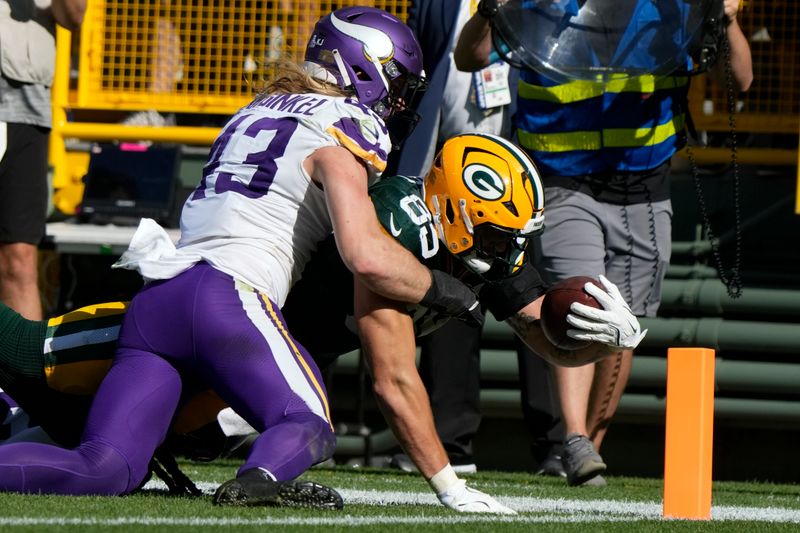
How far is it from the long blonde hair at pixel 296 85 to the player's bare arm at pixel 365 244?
0.48 meters

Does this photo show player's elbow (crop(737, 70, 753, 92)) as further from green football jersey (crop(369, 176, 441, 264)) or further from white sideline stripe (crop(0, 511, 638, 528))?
white sideline stripe (crop(0, 511, 638, 528))

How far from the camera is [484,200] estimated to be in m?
3.89

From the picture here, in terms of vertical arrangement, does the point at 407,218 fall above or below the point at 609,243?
above

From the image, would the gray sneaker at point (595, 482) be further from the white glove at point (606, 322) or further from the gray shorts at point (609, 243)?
the white glove at point (606, 322)

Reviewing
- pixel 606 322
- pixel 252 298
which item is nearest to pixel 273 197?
pixel 252 298

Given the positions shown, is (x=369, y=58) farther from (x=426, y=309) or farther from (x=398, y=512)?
(x=398, y=512)

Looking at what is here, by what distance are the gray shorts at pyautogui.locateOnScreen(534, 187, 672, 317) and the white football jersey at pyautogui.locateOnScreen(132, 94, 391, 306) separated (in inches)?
57.9

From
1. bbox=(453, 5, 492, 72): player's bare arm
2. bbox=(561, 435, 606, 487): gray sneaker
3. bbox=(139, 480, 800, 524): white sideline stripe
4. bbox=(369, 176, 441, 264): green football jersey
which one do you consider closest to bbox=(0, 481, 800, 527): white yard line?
bbox=(139, 480, 800, 524): white sideline stripe

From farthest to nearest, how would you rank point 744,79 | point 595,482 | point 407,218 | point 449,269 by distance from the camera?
point 744,79, point 595,482, point 449,269, point 407,218

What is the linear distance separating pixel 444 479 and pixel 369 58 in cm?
126

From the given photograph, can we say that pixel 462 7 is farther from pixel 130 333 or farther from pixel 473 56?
pixel 130 333

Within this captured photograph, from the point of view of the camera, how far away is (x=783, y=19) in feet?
22.8

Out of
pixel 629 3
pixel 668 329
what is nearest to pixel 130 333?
pixel 629 3

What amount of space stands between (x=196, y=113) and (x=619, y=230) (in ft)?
9.31
